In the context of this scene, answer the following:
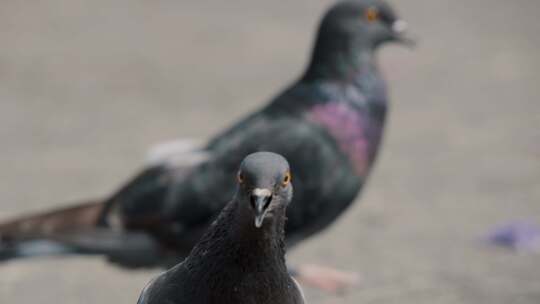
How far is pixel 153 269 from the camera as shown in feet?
16.2

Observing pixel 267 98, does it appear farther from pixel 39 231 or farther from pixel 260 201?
pixel 260 201

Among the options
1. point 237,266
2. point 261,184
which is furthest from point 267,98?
point 261,184

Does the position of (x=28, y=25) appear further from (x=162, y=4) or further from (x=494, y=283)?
(x=494, y=283)

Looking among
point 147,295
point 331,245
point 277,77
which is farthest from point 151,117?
point 147,295

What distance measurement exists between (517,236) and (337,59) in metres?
1.44

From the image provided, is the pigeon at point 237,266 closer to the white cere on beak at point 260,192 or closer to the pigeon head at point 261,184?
the pigeon head at point 261,184

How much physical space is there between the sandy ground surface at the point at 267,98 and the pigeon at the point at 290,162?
1.35ft

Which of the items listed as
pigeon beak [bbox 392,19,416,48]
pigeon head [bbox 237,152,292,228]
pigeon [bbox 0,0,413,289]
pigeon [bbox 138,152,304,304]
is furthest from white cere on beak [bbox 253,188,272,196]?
pigeon beak [bbox 392,19,416,48]

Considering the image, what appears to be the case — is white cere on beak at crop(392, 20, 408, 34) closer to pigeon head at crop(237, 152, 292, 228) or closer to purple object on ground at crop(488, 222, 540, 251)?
purple object on ground at crop(488, 222, 540, 251)

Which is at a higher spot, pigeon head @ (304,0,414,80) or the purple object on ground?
pigeon head @ (304,0,414,80)

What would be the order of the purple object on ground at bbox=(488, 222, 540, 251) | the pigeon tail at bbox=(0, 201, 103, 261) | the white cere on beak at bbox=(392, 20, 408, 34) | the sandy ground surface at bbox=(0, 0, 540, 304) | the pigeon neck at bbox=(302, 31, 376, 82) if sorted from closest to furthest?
the pigeon tail at bbox=(0, 201, 103, 261) → the pigeon neck at bbox=(302, 31, 376, 82) → the white cere on beak at bbox=(392, 20, 408, 34) → the sandy ground surface at bbox=(0, 0, 540, 304) → the purple object on ground at bbox=(488, 222, 540, 251)

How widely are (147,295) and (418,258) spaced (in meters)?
2.58

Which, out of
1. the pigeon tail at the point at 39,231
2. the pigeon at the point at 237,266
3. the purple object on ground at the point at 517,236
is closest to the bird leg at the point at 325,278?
the purple object on ground at the point at 517,236

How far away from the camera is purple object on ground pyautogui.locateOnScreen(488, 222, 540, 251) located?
5516mm
